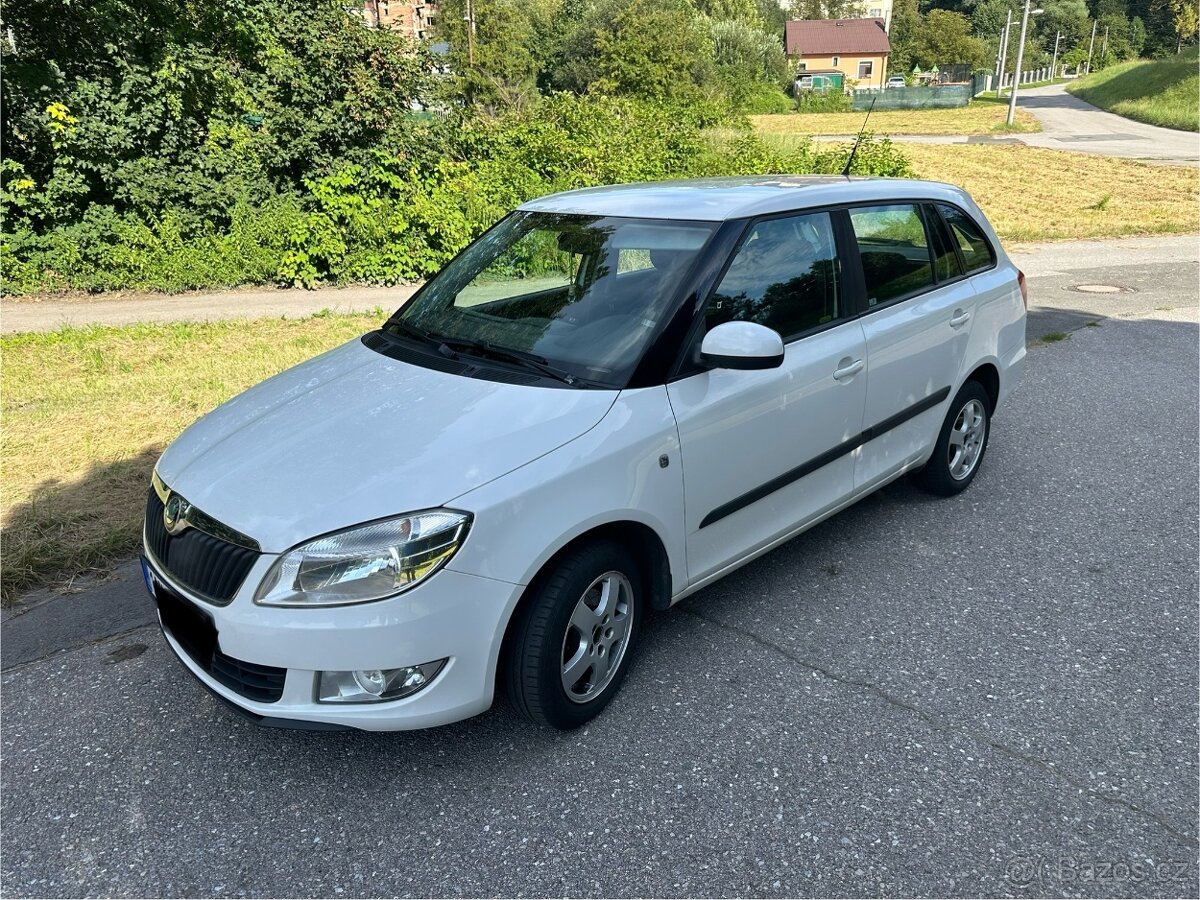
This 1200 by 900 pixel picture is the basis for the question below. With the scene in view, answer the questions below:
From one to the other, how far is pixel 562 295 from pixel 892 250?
1.72m

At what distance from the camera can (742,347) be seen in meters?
3.00

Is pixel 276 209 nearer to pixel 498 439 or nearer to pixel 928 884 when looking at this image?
pixel 498 439

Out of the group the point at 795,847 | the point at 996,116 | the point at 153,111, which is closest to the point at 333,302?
the point at 153,111

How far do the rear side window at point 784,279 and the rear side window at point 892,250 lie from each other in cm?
24

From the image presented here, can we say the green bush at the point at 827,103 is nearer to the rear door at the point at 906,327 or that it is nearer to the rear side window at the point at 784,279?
the rear door at the point at 906,327

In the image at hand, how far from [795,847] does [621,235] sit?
2342 millimetres

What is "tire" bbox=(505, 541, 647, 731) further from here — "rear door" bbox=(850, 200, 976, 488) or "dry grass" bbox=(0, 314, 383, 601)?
"dry grass" bbox=(0, 314, 383, 601)

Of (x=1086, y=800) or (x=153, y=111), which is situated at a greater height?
(x=153, y=111)

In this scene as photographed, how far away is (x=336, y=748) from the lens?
2.96m

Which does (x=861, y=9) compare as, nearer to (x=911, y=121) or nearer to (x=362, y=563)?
(x=911, y=121)

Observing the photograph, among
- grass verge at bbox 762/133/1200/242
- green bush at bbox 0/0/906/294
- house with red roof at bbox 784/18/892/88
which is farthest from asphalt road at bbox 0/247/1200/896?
house with red roof at bbox 784/18/892/88

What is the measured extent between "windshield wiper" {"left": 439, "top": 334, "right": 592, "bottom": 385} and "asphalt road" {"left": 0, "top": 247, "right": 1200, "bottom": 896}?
3.89 ft

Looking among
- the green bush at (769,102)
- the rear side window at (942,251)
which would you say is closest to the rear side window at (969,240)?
the rear side window at (942,251)

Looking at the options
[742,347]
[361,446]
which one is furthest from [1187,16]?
[361,446]
